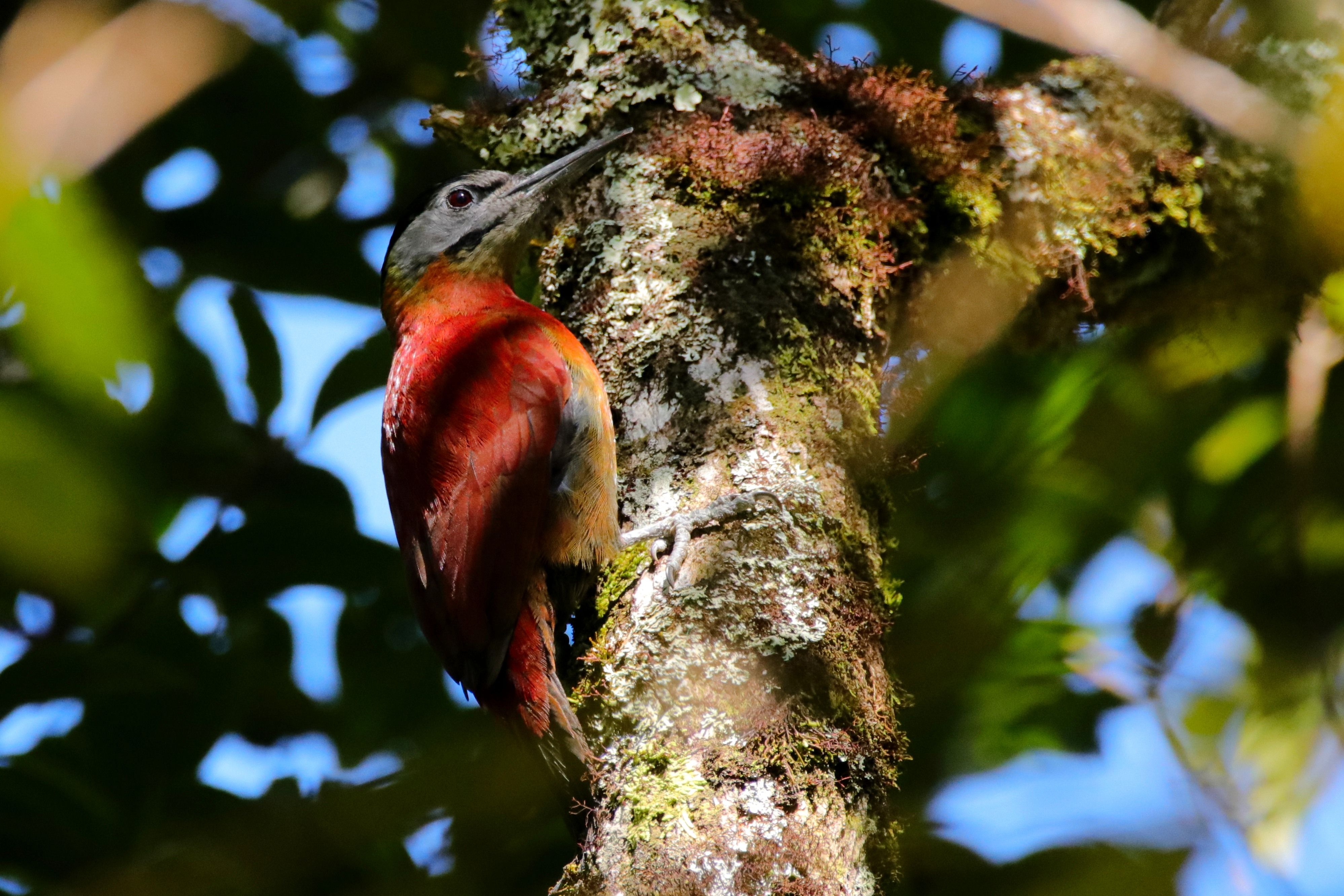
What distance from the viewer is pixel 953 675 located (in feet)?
10.7

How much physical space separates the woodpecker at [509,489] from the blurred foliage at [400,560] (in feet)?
0.84

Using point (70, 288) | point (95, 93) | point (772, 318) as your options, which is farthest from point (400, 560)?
point (95, 93)

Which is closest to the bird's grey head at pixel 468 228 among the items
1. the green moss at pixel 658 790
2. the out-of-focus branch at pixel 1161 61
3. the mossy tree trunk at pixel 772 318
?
the mossy tree trunk at pixel 772 318

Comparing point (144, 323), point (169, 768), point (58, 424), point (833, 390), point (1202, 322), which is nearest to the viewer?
point (833, 390)

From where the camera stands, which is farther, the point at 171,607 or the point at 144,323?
the point at 171,607

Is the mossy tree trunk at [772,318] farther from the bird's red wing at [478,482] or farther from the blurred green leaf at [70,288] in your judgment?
the blurred green leaf at [70,288]

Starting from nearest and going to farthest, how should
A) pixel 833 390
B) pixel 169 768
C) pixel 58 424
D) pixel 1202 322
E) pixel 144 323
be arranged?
pixel 833 390 < pixel 144 323 < pixel 58 424 < pixel 169 768 < pixel 1202 322

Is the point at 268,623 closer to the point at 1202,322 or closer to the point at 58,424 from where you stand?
the point at 58,424

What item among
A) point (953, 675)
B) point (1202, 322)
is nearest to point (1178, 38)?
point (1202, 322)

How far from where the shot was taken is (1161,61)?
292 cm

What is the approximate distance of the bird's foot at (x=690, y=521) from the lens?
2.25 m

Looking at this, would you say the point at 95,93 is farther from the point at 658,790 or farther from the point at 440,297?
the point at 440,297

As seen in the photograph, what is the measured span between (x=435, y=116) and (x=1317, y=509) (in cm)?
289

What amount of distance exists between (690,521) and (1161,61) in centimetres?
171
